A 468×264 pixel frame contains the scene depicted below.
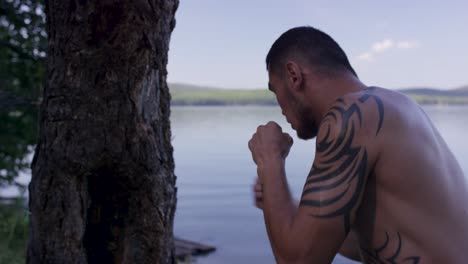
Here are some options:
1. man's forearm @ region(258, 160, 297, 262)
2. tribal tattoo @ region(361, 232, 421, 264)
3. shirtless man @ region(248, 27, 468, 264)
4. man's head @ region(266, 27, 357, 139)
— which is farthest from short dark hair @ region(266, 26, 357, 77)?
tribal tattoo @ region(361, 232, 421, 264)

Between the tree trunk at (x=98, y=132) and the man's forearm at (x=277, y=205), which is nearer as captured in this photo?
the man's forearm at (x=277, y=205)

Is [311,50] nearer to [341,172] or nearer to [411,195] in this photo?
[341,172]

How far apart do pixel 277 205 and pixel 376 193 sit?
0.41 meters

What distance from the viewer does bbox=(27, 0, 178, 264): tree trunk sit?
3.38 m

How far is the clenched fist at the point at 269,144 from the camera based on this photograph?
2482mm

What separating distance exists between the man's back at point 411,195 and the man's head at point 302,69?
0.29 meters

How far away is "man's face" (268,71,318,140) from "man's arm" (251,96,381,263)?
0.82 ft

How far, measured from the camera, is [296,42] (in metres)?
2.50

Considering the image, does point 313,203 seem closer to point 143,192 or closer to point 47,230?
point 143,192

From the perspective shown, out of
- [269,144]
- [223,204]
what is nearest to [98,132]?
[269,144]

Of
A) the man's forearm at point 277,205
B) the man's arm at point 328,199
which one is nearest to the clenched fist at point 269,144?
the man's forearm at point 277,205

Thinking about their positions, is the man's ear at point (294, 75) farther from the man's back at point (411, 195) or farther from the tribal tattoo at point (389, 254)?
the tribal tattoo at point (389, 254)

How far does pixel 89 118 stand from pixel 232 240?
9577 mm

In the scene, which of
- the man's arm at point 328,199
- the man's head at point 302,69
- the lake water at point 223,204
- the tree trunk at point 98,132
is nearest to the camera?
the man's arm at point 328,199
